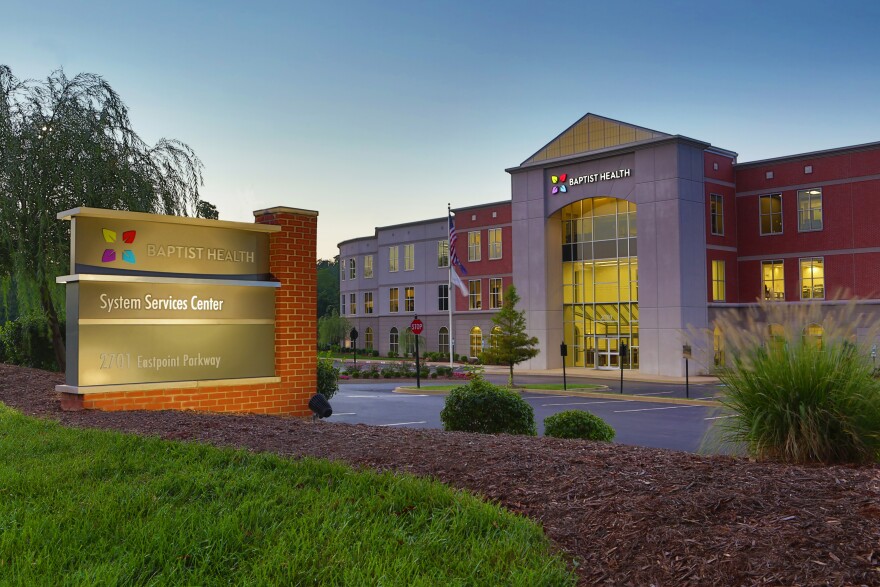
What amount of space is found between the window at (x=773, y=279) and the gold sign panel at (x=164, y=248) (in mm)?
33899

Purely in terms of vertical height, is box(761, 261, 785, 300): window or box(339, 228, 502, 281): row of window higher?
box(339, 228, 502, 281): row of window

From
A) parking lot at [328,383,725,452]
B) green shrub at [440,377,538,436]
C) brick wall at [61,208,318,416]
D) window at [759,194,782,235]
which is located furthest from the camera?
window at [759,194,782,235]

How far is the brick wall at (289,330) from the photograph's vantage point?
12.1 m

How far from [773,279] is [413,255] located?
28.4 m

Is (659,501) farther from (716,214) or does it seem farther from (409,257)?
(409,257)

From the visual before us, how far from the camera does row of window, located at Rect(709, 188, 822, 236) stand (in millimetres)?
37938

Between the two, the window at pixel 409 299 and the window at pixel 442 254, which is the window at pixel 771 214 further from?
the window at pixel 409 299

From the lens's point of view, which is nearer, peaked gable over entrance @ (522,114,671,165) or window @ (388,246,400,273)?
peaked gable over entrance @ (522,114,671,165)

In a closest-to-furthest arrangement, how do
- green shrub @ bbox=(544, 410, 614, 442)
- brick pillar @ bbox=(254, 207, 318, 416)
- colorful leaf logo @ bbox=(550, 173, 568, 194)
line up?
green shrub @ bbox=(544, 410, 614, 442) < brick pillar @ bbox=(254, 207, 318, 416) < colorful leaf logo @ bbox=(550, 173, 568, 194)

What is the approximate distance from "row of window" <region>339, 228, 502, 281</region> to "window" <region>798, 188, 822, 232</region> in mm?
18899

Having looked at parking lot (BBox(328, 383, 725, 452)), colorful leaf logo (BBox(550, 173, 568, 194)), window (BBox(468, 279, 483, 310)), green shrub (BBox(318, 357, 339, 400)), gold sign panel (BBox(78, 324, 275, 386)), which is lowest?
parking lot (BBox(328, 383, 725, 452))

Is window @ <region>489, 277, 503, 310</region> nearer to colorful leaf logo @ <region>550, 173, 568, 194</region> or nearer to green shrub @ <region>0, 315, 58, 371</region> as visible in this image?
colorful leaf logo @ <region>550, 173, 568, 194</region>

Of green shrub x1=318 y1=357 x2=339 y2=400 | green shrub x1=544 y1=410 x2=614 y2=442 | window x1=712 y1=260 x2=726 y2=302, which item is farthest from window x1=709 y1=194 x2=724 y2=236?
green shrub x1=544 y1=410 x2=614 y2=442

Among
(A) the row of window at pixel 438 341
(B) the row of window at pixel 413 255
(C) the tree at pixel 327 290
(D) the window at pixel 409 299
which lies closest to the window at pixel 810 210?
(A) the row of window at pixel 438 341
